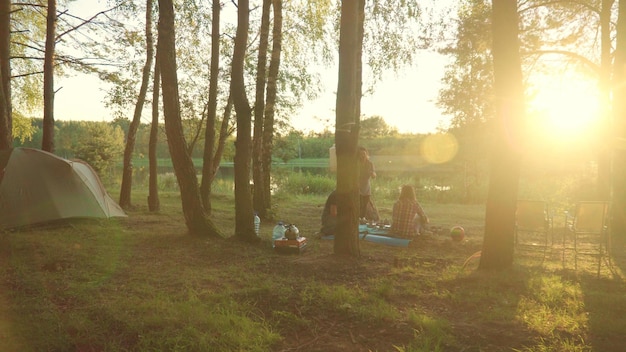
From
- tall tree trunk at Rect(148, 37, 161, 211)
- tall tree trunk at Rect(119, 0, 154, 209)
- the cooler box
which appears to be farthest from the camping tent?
the cooler box

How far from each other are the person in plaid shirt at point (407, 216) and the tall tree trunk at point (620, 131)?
3907 millimetres

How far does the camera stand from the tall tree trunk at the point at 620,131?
31.0 feet

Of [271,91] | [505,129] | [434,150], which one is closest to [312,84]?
[271,91]

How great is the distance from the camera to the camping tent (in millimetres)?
8984

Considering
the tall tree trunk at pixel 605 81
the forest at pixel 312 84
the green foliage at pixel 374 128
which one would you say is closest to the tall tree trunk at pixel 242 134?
the forest at pixel 312 84

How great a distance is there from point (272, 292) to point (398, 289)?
1438 millimetres

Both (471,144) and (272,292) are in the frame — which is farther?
(471,144)

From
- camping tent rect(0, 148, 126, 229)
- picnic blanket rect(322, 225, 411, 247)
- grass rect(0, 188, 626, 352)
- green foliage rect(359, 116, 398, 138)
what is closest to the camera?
grass rect(0, 188, 626, 352)

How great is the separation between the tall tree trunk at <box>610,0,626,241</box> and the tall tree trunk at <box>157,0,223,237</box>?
7625 millimetres

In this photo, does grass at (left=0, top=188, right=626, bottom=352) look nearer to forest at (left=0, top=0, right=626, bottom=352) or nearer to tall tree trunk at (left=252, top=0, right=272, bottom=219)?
forest at (left=0, top=0, right=626, bottom=352)

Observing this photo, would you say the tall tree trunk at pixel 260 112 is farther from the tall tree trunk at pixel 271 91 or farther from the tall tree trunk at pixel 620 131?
the tall tree trunk at pixel 620 131

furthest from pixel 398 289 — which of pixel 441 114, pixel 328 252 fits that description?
pixel 441 114

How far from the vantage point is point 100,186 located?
10711 millimetres

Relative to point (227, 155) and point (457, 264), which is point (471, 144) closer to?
point (227, 155)
